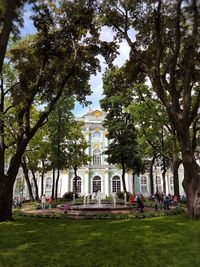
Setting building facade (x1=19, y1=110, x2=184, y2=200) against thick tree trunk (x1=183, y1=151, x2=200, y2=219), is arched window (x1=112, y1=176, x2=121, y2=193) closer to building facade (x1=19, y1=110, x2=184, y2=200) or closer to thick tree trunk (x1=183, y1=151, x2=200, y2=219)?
building facade (x1=19, y1=110, x2=184, y2=200)

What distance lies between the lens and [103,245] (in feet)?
27.3

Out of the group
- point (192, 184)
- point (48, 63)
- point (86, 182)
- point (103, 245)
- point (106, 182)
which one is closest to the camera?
point (103, 245)

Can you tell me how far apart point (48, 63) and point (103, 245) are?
406 inches

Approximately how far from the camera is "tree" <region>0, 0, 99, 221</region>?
44.7 ft

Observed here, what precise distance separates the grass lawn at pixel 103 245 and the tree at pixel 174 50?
9.09ft

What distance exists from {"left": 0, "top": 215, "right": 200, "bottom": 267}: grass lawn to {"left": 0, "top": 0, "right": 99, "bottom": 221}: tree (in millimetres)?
4493

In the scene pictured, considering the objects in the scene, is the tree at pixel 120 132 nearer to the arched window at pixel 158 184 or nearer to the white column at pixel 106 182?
the white column at pixel 106 182

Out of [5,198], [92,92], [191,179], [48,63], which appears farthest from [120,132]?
[5,198]

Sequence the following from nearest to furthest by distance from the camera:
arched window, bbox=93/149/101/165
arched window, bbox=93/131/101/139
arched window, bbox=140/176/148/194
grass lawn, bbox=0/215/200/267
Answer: grass lawn, bbox=0/215/200/267 < arched window, bbox=93/149/101/165 < arched window, bbox=140/176/148/194 < arched window, bbox=93/131/101/139

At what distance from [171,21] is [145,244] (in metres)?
9.54

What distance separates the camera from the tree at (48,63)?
44.7ft

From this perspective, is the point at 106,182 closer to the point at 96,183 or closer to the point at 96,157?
the point at 96,183

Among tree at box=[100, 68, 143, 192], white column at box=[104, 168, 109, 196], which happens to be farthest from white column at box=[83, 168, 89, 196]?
tree at box=[100, 68, 143, 192]

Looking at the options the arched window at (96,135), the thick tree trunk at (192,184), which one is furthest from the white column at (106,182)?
the thick tree trunk at (192,184)
